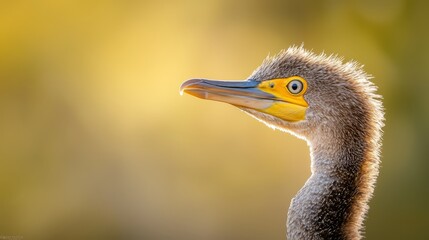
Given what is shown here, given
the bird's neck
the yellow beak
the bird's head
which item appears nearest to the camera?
the bird's neck

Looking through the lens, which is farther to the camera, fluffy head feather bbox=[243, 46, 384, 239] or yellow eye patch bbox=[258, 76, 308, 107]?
yellow eye patch bbox=[258, 76, 308, 107]

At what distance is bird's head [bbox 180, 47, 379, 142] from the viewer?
438cm

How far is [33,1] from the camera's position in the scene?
11383mm

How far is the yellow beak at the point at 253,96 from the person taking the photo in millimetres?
4523

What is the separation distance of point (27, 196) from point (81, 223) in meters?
0.79

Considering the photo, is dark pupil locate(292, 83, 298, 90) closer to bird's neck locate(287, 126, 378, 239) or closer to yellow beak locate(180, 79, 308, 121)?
yellow beak locate(180, 79, 308, 121)

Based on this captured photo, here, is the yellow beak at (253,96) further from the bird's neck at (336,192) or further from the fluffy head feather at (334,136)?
the bird's neck at (336,192)

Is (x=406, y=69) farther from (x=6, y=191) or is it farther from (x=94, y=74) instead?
(x=6, y=191)

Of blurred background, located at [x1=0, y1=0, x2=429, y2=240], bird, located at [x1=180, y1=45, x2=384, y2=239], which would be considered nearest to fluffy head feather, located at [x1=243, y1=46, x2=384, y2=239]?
bird, located at [x1=180, y1=45, x2=384, y2=239]

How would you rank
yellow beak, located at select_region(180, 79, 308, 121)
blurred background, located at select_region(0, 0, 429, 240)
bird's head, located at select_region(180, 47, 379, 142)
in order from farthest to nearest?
blurred background, located at select_region(0, 0, 429, 240) → yellow beak, located at select_region(180, 79, 308, 121) → bird's head, located at select_region(180, 47, 379, 142)

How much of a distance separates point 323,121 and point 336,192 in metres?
0.42

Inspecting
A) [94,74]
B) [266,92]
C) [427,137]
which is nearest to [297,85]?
[266,92]

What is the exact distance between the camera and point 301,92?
452 cm

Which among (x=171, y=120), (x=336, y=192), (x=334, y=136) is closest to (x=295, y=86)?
(x=334, y=136)
